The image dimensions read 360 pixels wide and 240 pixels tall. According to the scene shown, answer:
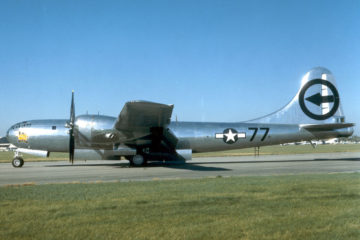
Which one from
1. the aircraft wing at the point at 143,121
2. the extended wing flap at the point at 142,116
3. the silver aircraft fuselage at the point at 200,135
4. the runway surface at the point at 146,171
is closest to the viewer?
the runway surface at the point at 146,171

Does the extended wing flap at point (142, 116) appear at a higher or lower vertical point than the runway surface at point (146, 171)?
higher

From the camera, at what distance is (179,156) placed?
18.4 m

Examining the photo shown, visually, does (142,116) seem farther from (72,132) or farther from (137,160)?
(72,132)

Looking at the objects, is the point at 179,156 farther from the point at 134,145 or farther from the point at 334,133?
the point at 334,133

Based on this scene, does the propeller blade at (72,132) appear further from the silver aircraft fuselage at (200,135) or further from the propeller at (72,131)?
the silver aircraft fuselage at (200,135)

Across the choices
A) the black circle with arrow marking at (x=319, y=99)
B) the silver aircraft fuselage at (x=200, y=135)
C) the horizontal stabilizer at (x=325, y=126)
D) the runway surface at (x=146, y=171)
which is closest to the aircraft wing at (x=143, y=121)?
the silver aircraft fuselage at (x=200, y=135)

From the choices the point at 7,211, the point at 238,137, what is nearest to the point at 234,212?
the point at 7,211

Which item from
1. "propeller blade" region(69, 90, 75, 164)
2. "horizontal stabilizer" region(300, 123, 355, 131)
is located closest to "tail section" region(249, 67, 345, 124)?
"horizontal stabilizer" region(300, 123, 355, 131)

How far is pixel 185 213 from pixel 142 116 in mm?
10130

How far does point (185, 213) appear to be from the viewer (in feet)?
18.3

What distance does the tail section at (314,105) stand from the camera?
2064 centimetres

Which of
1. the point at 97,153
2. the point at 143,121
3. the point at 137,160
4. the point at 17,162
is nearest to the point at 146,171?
the point at 143,121

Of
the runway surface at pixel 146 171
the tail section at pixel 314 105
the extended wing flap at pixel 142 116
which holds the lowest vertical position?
the runway surface at pixel 146 171

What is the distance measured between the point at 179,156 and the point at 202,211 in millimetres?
12707
